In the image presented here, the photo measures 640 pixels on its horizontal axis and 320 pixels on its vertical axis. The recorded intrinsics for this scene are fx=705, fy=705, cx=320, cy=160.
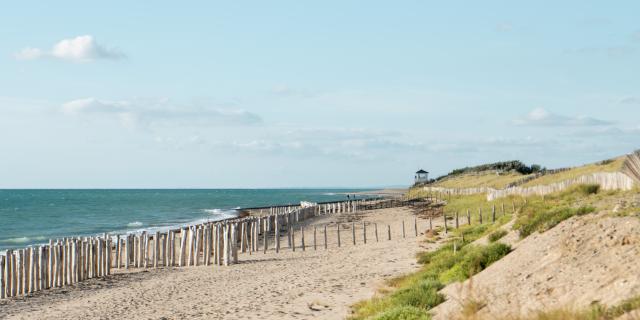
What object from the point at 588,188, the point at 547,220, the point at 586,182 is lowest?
the point at 547,220

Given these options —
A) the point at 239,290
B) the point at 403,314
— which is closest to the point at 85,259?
the point at 239,290

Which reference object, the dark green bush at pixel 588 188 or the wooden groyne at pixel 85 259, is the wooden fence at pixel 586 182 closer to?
the dark green bush at pixel 588 188

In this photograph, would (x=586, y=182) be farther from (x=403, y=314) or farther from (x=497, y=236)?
(x=403, y=314)

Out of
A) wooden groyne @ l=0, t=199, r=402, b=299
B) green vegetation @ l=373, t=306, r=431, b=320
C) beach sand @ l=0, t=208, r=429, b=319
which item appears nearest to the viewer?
green vegetation @ l=373, t=306, r=431, b=320

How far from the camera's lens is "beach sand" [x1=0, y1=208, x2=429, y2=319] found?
1548 cm

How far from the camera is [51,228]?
59.5 metres

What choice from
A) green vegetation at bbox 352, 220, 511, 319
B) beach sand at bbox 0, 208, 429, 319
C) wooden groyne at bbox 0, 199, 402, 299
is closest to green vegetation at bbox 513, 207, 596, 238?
green vegetation at bbox 352, 220, 511, 319

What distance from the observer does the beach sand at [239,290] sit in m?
15.5

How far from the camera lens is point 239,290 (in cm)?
1850

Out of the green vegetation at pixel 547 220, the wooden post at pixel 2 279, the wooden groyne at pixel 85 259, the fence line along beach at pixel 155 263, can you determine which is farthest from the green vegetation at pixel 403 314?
the wooden groyne at pixel 85 259

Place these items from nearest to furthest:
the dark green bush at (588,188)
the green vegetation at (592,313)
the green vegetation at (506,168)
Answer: the green vegetation at (592,313) < the dark green bush at (588,188) < the green vegetation at (506,168)

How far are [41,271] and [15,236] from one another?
3482 cm

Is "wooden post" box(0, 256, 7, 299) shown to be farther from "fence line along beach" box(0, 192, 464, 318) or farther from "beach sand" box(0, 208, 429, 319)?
"beach sand" box(0, 208, 429, 319)

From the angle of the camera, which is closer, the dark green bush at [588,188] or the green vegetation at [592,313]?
the green vegetation at [592,313]
